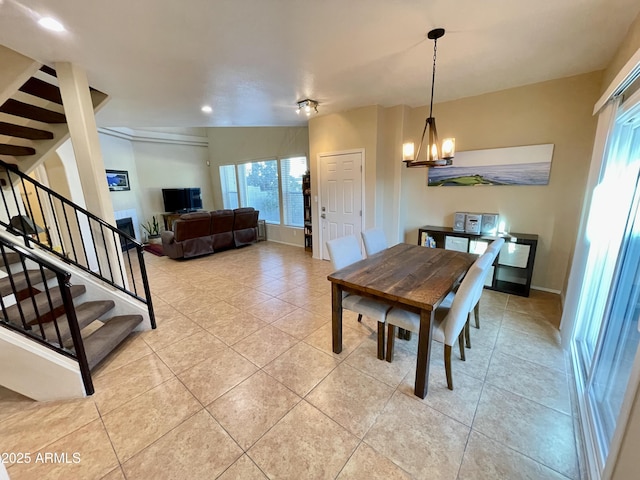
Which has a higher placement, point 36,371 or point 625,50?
point 625,50

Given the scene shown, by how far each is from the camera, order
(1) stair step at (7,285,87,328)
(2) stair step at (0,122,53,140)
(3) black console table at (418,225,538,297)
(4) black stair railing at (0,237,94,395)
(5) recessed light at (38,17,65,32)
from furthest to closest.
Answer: (3) black console table at (418,225,538,297) → (2) stair step at (0,122,53,140) → (1) stair step at (7,285,87,328) → (5) recessed light at (38,17,65,32) → (4) black stair railing at (0,237,94,395)

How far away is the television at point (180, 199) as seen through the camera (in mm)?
7379

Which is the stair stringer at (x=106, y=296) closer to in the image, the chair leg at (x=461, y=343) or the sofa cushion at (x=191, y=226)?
the sofa cushion at (x=191, y=226)

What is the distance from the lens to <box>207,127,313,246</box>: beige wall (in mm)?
5973

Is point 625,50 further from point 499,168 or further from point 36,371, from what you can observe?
point 36,371

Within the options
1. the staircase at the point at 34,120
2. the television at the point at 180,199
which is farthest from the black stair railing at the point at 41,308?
the television at the point at 180,199

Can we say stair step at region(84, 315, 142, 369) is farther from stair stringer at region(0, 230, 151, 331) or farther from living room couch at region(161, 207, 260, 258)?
living room couch at region(161, 207, 260, 258)

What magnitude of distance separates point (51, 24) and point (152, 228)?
6.16 meters

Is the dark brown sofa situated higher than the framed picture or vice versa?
the framed picture

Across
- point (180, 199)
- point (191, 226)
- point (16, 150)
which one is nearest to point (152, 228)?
point (180, 199)

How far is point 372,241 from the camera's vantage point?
Result: 2943 mm

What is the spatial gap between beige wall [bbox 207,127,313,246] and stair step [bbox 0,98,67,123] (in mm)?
3868

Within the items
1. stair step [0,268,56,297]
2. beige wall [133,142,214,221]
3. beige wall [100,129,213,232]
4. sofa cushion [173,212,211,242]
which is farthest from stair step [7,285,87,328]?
beige wall [133,142,214,221]

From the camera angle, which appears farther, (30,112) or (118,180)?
(118,180)
